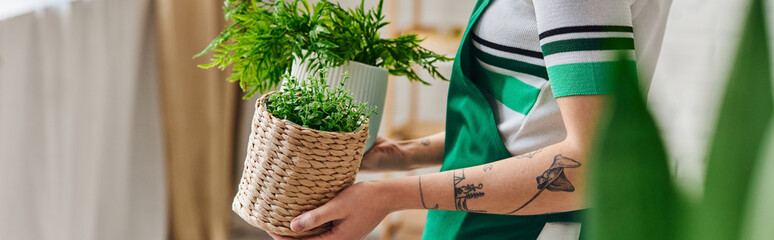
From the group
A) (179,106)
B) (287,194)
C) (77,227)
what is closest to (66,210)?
(77,227)

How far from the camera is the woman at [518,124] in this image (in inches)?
22.8

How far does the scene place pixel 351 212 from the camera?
26.8 inches

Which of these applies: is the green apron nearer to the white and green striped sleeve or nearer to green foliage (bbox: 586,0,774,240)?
the white and green striped sleeve

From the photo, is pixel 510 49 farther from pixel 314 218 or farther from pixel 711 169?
pixel 711 169

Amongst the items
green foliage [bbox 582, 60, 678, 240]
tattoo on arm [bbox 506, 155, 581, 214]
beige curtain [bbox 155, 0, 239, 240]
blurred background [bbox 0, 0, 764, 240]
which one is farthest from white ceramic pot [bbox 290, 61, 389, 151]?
beige curtain [bbox 155, 0, 239, 240]

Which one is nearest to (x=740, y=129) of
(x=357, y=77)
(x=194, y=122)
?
(x=357, y=77)

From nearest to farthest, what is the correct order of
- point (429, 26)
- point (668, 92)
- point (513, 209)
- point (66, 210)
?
point (513, 209), point (668, 92), point (66, 210), point (429, 26)

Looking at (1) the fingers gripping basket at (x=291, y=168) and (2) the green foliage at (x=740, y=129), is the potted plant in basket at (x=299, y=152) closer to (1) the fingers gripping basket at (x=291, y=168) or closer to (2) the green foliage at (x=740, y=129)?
(1) the fingers gripping basket at (x=291, y=168)

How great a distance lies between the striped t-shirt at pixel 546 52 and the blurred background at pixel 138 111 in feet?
1.26

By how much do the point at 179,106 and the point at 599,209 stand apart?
2.31 metres

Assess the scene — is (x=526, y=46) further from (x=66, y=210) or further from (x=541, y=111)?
(x=66, y=210)

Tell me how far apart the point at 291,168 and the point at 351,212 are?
0.30 ft

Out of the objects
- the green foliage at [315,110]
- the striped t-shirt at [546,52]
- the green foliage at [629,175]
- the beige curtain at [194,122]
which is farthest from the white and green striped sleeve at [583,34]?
the beige curtain at [194,122]

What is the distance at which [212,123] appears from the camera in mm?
2447
